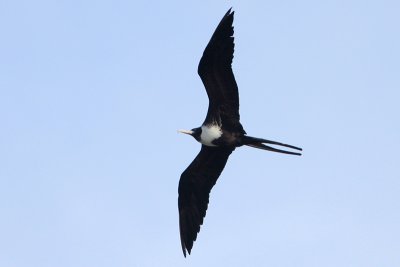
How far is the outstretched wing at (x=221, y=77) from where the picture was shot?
1777cm

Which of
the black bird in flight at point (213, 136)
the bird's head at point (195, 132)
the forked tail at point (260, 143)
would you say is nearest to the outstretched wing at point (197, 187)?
the black bird in flight at point (213, 136)

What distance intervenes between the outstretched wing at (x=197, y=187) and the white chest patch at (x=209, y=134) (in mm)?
586

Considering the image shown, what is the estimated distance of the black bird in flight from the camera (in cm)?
1792

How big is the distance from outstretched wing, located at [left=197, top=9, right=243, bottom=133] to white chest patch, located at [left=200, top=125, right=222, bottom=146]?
0.46 feet

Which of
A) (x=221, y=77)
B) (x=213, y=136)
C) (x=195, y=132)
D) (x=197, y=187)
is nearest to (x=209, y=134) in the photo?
(x=213, y=136)

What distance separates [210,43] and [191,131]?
86.8 inches

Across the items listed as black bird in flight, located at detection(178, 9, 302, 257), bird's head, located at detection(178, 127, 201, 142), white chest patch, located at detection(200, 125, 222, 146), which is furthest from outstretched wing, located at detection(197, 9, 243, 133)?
bird's head, located at detection(178, 127, 201, 142)

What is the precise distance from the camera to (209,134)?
61.7 ft

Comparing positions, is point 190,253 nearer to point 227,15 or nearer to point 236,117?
point 236,117

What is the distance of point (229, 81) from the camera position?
59.6ft

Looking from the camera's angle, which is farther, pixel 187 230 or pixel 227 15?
pixel 187 230

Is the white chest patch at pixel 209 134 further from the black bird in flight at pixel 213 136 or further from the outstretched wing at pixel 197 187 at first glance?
the outstretched wing at pixel 197 187

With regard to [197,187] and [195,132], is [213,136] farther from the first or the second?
[197,187]

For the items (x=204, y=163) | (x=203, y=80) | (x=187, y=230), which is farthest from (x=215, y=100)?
(x=187, y=230)
